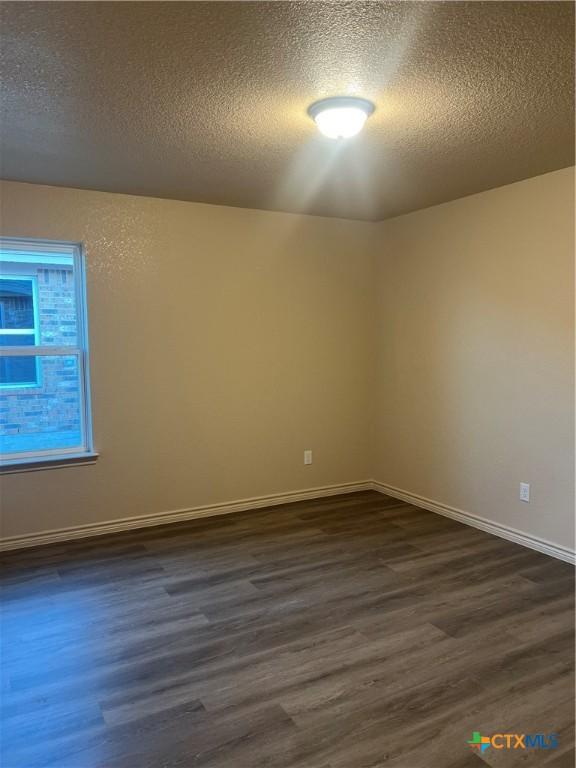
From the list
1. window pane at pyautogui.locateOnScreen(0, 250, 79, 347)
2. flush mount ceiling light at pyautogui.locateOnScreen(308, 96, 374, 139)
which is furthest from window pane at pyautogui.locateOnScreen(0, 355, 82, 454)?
flush mount ceiling light at pyautogui.locateOnScreen(308, 96, 374, 139)

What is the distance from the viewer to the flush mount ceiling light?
2.31 m

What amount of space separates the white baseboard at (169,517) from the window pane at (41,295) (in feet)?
4.25

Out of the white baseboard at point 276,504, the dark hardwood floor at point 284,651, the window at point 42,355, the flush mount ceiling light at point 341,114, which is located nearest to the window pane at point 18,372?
the window at point 42,355

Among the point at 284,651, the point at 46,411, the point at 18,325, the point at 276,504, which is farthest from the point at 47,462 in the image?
the point at 284,651

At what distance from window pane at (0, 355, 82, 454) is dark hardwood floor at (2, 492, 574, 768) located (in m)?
0.72

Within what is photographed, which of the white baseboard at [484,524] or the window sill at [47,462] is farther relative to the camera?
the window sill at [47,462]

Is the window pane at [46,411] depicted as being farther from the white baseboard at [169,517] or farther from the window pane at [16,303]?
the white baseboard at [169,517]

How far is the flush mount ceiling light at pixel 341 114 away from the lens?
2312 mm

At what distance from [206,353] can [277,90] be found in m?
2.28

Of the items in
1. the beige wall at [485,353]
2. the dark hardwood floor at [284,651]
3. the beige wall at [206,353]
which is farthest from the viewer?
the beige wall at [206,353]

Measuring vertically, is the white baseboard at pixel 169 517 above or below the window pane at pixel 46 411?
below

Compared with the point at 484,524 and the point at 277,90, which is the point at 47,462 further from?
the point at 484,524

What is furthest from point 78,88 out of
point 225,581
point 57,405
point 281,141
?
point 225,581

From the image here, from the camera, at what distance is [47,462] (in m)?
3.70
